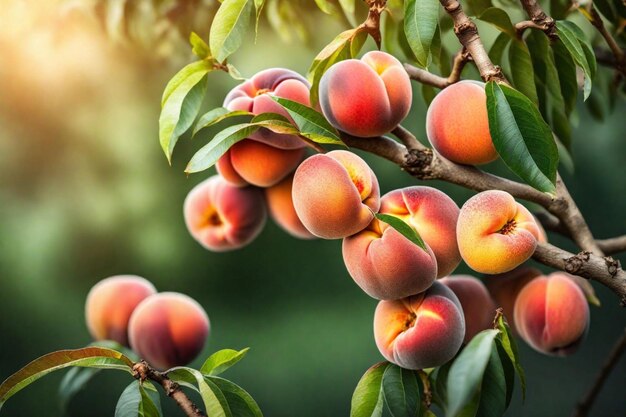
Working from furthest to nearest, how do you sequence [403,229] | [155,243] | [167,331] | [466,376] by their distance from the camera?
[155,243]
[167,331]
[403,229]
[466,376]

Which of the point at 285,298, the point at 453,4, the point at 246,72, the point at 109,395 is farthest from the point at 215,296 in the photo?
the point at 453,4

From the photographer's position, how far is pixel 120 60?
142cm

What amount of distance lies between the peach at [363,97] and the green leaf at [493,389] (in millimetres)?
147

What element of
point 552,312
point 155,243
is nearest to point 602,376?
point 552,312

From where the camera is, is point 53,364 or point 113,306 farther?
point 113,306

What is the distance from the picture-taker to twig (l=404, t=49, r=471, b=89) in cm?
45

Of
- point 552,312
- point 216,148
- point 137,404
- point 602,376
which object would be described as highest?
point 216,148

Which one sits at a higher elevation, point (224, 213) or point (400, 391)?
point (224, 213)

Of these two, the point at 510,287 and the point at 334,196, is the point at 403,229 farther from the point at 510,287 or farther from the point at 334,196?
the point at 510,287

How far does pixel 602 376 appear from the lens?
60cm

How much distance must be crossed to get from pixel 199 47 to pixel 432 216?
20 centimetres

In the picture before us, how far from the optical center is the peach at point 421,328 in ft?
1.39

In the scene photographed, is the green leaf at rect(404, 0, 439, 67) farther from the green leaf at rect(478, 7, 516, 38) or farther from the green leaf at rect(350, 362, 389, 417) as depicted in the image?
the green leaf at rect(350, 362, 389, 417)

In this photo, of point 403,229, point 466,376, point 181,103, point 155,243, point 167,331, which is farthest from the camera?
point 155,243
